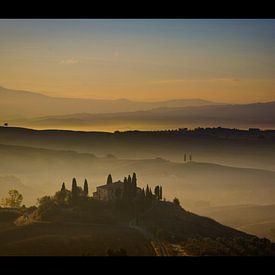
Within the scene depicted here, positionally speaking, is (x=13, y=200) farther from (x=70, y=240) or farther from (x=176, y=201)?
(x=176, y=201)

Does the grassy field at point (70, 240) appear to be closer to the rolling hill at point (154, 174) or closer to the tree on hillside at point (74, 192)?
the tree on hillside at point (74, 192)

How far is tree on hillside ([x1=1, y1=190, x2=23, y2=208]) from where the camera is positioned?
368cm

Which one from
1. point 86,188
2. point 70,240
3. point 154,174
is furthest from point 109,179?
point 70,240

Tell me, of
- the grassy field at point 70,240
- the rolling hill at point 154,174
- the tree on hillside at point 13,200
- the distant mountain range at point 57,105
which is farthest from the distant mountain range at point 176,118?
the grassy field at point 70,240

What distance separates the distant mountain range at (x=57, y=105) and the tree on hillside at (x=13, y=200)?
598 mm

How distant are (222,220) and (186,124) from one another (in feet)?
2.67

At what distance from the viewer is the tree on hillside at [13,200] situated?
3.68m

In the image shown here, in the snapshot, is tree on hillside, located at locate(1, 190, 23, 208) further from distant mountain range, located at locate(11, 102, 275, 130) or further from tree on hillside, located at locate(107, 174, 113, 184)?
tree on hillside, located at locate(107, 174, 113, 184)

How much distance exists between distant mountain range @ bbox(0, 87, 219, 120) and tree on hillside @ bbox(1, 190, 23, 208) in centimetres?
60

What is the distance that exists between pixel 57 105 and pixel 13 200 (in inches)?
32.5

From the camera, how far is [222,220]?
3711 mm

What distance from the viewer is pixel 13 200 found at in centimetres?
370

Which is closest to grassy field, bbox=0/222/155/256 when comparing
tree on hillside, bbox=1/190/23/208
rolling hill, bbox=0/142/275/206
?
tree on hillside, bbox=1/190/23/208
